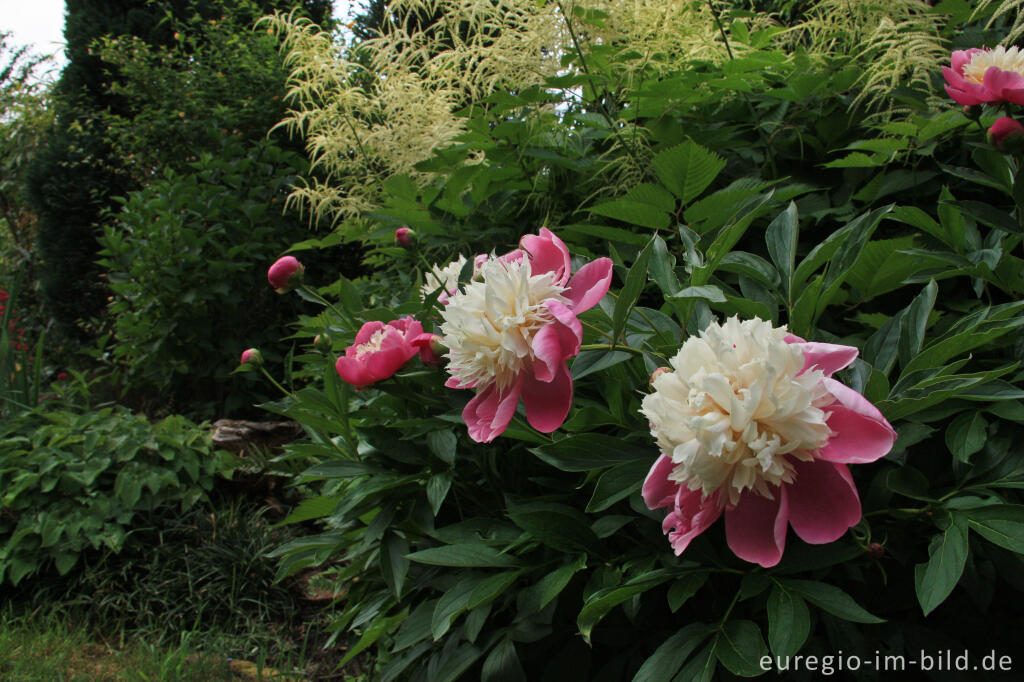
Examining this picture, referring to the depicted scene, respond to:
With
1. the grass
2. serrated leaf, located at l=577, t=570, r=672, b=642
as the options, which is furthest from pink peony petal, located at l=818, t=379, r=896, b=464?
the grass

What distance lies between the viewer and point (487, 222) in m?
1.71

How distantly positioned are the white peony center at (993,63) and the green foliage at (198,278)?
3407 millimetres

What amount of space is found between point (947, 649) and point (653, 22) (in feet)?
4.50

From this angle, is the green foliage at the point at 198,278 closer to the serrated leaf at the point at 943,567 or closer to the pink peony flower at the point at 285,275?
the pink peony flower at the point at 285,275

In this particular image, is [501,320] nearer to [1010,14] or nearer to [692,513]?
[692,513]

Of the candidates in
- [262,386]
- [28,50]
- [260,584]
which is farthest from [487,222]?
[28,50]

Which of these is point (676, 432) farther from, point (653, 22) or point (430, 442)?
point (653, 22)

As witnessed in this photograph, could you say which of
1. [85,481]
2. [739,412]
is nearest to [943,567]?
[739,412]

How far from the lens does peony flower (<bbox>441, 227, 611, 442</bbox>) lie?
28.3 inches

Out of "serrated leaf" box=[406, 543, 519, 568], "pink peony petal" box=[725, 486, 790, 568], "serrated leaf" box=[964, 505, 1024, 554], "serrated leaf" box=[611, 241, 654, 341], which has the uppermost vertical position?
"serrated leaf" box=[611, 241, 654, 341]

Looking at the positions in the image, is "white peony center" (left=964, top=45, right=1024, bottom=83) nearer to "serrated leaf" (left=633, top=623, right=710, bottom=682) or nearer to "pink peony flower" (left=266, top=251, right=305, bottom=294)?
"serrated leaf" (left=633, top=623, right=710, bottom=682)

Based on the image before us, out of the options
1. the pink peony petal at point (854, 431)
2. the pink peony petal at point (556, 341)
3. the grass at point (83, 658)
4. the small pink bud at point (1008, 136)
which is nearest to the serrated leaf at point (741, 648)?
the pink peony petal at point (854, 431)

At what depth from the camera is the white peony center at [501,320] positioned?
2.38ft

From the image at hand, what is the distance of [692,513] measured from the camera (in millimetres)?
629
